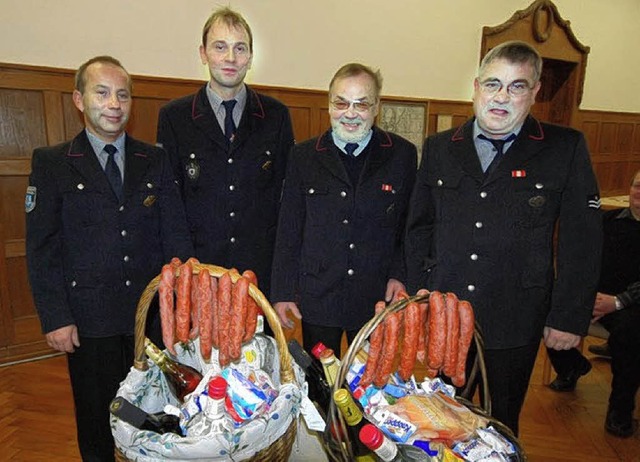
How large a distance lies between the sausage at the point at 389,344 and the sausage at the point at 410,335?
2 cm

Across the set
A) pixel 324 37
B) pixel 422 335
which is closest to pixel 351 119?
pixel 422 335

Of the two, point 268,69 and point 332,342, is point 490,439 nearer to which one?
point 332,342

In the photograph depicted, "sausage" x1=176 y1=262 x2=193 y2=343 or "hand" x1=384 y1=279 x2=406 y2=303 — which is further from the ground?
"sausage" x1=176 y1=262 x2=193 y2=343

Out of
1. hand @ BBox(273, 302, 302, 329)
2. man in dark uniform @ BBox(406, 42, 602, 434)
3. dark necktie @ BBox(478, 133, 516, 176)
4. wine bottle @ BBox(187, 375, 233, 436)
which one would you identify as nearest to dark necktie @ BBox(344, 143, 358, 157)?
man in dark uniform @ BBox(406, 42, 602, 434)

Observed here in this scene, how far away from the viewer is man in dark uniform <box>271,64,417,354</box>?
159 centimetres

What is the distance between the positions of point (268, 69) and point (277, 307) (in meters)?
2.57

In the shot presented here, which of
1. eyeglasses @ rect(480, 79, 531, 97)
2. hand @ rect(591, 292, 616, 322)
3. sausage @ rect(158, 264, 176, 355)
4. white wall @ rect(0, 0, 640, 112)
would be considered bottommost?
hand @ rect(591, 292, 616, 322)

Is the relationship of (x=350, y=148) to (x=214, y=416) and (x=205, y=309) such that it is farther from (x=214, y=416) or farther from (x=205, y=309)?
(x=214, y=416)

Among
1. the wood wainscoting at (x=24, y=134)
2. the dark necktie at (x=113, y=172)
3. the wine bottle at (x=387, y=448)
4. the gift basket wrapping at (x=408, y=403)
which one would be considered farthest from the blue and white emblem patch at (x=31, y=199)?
the wood wainscoting at (x=24, y=134)

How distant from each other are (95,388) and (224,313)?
33.8 inches

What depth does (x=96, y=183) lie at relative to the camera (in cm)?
147

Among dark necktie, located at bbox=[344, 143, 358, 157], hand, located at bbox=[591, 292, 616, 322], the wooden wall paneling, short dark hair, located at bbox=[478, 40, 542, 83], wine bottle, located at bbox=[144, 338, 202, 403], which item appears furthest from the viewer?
the wooden wall paneling

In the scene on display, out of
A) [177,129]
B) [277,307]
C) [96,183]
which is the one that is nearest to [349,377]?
[277,307]

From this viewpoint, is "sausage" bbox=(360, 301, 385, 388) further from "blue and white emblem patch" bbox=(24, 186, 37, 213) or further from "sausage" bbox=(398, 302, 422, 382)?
"blue and white emblem patch" bbox=(24, 186, 37, 213)
